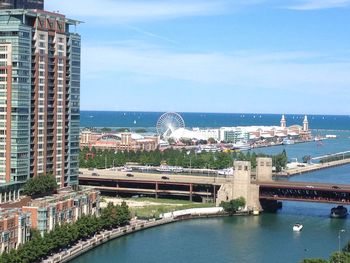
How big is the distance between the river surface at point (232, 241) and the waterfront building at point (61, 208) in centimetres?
449

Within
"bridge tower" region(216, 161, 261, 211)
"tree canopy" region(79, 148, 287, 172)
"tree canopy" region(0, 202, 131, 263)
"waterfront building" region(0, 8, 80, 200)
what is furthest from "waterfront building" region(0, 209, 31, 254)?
"tree canopy" region(79, 148, 287, 172)

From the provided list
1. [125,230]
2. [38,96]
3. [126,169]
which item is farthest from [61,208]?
[126,169]

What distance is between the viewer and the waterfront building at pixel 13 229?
5712 centimetres

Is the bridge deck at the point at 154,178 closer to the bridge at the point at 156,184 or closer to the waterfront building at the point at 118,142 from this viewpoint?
the bridge at the point at 156,184

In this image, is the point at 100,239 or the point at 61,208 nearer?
the point at 61,208

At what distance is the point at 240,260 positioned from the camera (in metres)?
63.3

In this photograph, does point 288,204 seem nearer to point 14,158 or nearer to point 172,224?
point 172,224

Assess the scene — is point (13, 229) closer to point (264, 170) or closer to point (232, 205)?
point (232, 205)

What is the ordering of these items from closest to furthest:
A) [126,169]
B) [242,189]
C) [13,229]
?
[13,229] < [242,189] < [126,169]

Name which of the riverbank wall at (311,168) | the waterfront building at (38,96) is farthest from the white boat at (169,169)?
the waterfront building at (38,96)

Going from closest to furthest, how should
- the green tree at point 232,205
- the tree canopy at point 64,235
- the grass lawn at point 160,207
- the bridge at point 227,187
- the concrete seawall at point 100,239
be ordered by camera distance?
the tree canopy at point 64,235, the concrete seawall at point 100,239, the grass lawn at point 160,207, the green tree at point 232,205, the bridge at point 227,187

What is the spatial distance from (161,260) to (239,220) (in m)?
24.8

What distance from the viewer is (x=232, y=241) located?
2835 inches

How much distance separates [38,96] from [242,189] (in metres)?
31.4
